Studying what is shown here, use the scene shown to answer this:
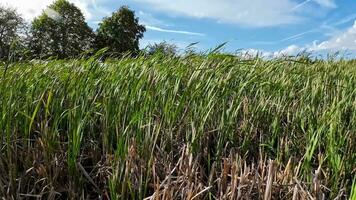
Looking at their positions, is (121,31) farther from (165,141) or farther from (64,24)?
(165,141)

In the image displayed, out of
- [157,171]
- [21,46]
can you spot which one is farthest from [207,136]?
[21,46]

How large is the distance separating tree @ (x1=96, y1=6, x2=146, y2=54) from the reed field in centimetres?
4129

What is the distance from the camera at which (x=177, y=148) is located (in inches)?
96.6

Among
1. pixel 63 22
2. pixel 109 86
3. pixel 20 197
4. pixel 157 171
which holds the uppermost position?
pixel 63 22

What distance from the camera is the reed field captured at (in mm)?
2141

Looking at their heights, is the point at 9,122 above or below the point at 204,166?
above

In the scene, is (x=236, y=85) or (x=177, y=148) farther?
(x=236, y=85)

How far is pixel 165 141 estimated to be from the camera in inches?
93.5

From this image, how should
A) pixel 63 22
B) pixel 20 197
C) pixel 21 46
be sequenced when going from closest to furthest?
pixel 20 197 < pixel 21 46 < pixel 63 22

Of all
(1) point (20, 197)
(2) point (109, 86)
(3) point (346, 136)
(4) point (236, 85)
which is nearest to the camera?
(1) point (20, 197)

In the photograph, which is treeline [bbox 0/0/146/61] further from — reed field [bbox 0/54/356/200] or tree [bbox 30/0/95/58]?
reed field [bbox 0/54/356/200]

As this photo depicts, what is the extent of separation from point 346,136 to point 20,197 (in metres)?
1.77

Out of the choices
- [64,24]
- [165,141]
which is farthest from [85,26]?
[165,141]

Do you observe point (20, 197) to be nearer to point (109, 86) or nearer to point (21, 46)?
point (109, 86)
